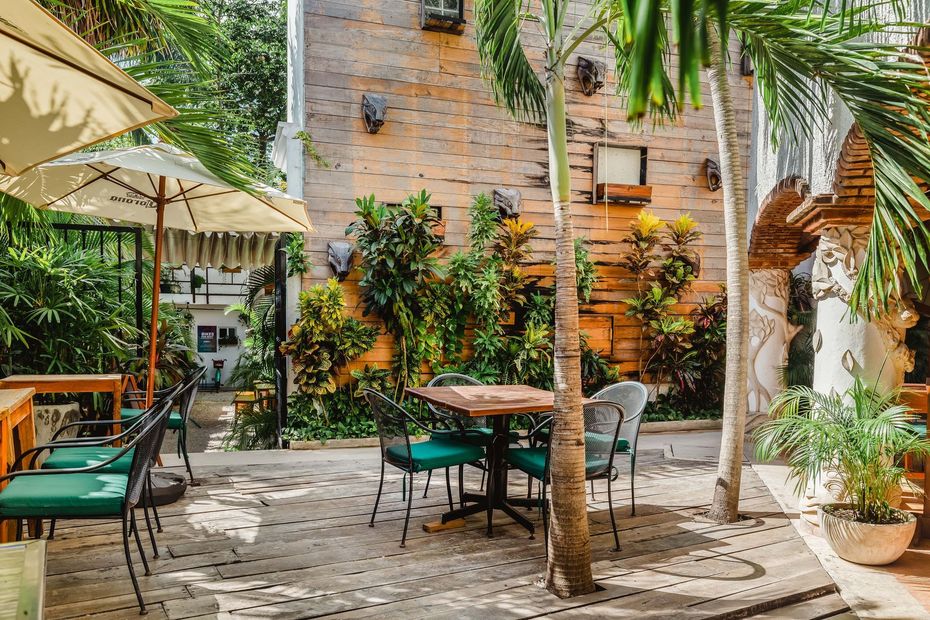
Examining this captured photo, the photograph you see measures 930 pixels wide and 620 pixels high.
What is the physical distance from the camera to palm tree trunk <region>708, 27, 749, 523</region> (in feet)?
13.5

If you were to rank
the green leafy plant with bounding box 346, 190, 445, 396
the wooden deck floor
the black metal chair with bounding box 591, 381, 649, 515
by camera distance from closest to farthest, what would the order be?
the wooden deck floor
the black metal chair with bounding box 591, 381, 649, 515
the green leafy plant with bounding box 346, 190, 445, 396

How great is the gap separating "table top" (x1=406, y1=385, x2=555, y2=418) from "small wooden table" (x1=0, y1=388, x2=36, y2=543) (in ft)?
7.23

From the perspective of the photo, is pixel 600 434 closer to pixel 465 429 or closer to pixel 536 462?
pixel 536 462

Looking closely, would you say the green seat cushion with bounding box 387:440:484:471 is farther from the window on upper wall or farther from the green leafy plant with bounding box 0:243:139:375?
the window on upper wall

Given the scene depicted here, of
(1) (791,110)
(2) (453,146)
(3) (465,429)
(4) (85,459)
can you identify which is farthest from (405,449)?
(2) (453,146)

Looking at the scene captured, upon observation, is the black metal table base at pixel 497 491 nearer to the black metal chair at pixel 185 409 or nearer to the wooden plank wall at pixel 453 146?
the black metal chair at pixel 185 409

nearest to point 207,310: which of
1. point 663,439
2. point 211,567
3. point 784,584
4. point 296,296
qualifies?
point 296,296

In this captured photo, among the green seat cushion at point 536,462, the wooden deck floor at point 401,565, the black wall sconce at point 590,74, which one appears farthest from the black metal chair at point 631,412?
the black wall sconce at point 590,74

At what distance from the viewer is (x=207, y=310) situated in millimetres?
18672

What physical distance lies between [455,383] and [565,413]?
2.58 m

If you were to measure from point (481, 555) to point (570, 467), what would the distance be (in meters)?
0.96

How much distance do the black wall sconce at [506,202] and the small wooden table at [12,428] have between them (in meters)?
4.85

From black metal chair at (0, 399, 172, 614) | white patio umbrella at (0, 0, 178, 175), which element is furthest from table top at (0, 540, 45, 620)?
white patio umbrella at (0, 0, 178, 175)

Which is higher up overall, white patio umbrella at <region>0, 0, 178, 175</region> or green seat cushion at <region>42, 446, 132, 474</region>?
white patio umbrella at <region>0, 0, 178, 175</region>
